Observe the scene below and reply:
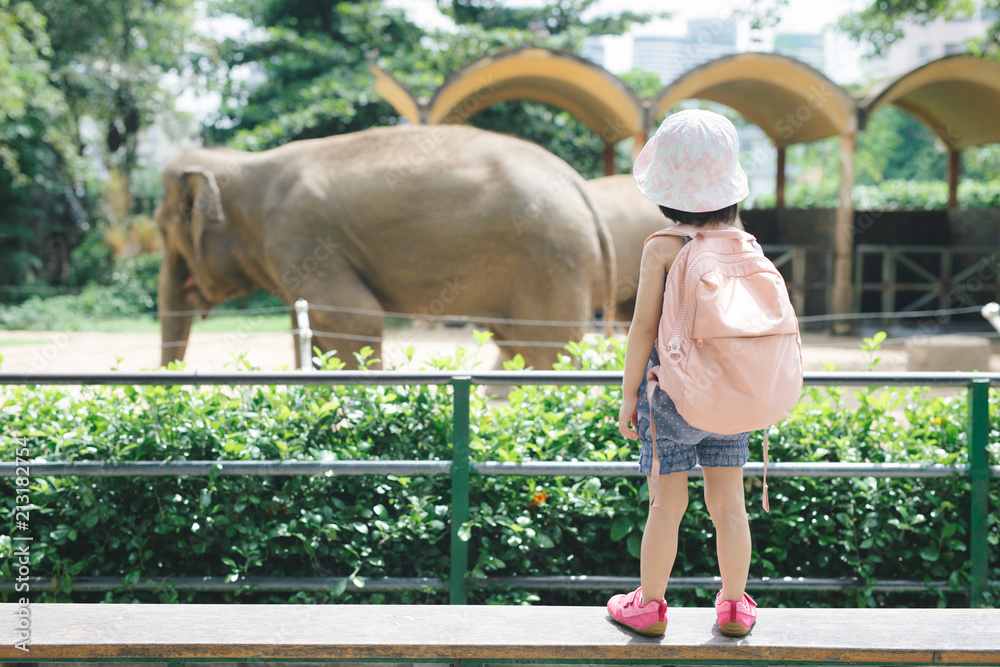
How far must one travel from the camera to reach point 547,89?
13.0 metres

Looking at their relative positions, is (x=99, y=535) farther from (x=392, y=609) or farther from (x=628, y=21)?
(x=628, y=21)

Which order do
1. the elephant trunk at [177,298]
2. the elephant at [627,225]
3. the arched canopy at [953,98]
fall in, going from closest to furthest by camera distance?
1. the elephant trunk at [177,298]
2. the elephant at [627,225]
3. the arched canopy at [953,98]

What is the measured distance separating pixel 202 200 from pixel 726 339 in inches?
198

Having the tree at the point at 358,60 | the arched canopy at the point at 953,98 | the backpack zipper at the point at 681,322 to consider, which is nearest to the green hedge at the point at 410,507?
the backpack zipper at the point at 681,322

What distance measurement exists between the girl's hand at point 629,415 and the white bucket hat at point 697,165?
1.55 feet

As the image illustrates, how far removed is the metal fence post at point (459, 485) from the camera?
2754 millimetres

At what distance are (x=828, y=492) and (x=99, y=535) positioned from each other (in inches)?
101

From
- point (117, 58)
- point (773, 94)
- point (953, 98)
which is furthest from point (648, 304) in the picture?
point (117, 58)

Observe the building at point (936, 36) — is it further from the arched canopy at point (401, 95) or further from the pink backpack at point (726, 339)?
the pink backpack at point (726, 339)

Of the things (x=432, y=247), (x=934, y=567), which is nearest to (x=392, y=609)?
(x=934, y=567)

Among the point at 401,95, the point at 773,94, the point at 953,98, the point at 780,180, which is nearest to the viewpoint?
the point at 401,95

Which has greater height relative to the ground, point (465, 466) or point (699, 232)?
point (699, 232)

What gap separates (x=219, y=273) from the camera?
6.42m

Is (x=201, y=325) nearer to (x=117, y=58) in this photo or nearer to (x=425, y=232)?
(x=117, y=58)
